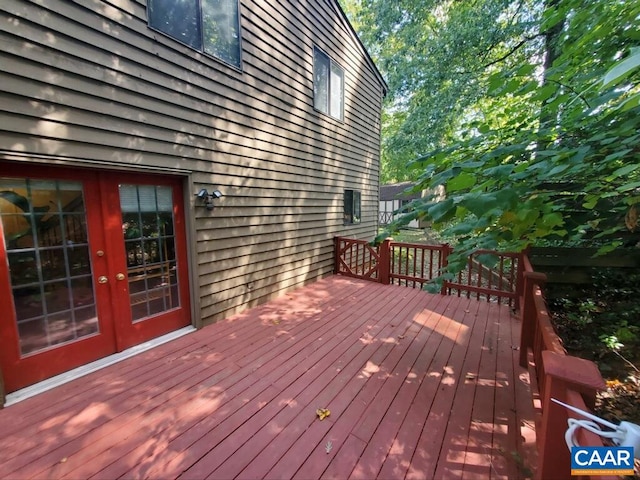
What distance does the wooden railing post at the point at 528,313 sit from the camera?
2.39 metres

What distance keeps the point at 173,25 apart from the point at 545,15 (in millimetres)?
3670

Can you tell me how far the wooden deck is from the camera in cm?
170

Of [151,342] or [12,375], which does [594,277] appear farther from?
[12,375]

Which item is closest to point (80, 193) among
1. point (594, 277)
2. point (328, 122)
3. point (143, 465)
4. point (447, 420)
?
point (143, 465)

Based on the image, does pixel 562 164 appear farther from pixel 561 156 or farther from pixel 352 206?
pixel 352 206

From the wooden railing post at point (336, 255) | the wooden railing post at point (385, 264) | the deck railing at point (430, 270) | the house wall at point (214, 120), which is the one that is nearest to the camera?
the house wall at point (214, 120)

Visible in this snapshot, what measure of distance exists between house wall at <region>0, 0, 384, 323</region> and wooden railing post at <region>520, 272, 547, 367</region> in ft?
10.9

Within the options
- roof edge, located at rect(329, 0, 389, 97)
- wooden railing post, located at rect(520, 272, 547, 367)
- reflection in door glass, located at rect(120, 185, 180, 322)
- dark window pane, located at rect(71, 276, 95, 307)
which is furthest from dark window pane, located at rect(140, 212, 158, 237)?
roof edge, located at rect(329, 0, 389, 97)

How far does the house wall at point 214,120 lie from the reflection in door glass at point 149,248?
0.25 metres

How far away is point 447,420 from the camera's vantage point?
6.73ft

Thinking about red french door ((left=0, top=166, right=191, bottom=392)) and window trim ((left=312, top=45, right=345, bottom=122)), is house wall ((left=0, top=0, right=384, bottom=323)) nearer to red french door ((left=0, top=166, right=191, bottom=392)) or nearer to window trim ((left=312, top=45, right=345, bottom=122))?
window trim ((left=312, top=45, right=345, bottom=122))

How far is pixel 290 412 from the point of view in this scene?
2119 mm

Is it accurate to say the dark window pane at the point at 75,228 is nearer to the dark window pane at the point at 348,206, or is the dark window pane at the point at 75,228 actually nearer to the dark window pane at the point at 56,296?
the dark window pane at the point at 56,296

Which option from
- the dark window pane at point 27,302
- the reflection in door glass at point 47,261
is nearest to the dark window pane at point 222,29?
the reflection in door glass at point 47,261
